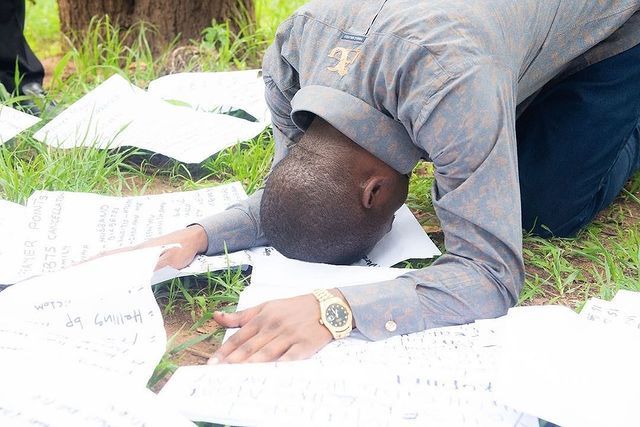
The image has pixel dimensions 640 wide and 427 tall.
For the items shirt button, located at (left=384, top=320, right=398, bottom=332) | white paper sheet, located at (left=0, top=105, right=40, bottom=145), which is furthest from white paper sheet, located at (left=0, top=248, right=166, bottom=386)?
white paper sheet, located at (left=0, top=105, right=40, bottom=145)

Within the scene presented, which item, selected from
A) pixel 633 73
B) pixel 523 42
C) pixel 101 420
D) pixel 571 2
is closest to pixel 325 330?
pixel 101 420

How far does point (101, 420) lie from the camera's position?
4.37ft

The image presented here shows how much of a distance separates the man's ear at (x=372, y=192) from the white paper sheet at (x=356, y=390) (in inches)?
12.1

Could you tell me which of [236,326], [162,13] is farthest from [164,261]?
[162,13]

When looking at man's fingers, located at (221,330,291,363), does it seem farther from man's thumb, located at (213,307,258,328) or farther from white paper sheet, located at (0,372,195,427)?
white paper sheet, located at (0,372,195,427)

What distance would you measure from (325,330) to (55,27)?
10.6ft

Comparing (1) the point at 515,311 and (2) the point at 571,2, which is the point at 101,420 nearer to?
(1) the point at 515,311

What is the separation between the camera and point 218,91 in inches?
123

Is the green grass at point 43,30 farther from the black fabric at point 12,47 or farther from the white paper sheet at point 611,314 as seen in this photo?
the white paper sheet at point 611,314

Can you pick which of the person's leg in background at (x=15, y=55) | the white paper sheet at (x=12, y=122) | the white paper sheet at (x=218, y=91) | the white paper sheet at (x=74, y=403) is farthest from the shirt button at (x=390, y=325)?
the person's leg in background at (x=15, y=55)

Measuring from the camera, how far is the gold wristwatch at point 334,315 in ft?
5.44

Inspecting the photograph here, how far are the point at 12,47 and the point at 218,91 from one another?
0.76m

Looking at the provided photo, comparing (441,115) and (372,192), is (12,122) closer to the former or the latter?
(372,192)

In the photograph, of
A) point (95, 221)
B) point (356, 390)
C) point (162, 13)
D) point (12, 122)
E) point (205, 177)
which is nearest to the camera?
point (356, 390)
